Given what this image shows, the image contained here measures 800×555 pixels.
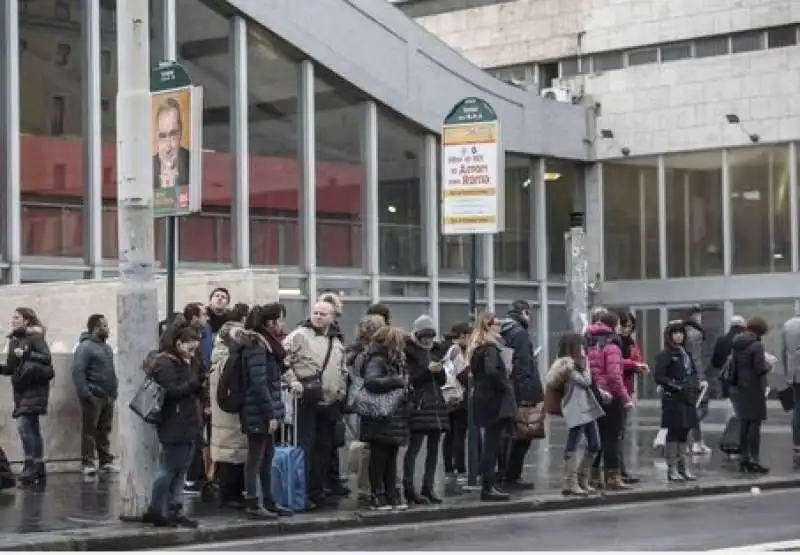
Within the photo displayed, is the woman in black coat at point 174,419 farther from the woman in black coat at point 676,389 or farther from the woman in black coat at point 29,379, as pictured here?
the woman in black coat at point 676,389

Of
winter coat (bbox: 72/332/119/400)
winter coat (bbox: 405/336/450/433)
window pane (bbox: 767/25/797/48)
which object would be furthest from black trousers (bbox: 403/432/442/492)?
window pane (bbox: 767/25/797/48)

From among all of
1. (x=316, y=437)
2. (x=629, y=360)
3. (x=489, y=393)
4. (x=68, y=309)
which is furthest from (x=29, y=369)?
(x=629, y=360)

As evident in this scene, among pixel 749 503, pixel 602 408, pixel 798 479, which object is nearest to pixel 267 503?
pixel 602 408

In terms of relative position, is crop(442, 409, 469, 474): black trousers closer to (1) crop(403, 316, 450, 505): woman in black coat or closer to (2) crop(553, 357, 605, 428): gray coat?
(2) crop(553, 357, 605, 428): gray coat

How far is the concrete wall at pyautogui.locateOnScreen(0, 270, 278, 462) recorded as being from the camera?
17031 mm

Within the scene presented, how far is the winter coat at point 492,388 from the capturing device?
47.7 ft

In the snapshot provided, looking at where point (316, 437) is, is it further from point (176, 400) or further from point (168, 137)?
point (168, 137)

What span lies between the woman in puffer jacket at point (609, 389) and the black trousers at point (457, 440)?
5.85 ft

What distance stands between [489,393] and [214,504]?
2.97 m

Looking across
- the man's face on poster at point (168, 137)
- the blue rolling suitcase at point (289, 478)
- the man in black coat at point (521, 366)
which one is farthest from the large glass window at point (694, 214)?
the man's face on poster at point (168, 137)

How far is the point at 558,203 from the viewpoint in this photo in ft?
108

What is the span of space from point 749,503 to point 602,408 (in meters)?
1.84

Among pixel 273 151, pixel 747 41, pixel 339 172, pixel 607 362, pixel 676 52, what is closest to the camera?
pixel 607 362

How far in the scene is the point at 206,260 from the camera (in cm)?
2470
